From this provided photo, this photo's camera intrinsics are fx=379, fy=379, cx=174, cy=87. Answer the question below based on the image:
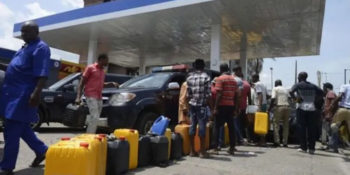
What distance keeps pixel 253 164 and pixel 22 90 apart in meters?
3.78

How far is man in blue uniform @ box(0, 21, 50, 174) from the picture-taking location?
439 centimetres

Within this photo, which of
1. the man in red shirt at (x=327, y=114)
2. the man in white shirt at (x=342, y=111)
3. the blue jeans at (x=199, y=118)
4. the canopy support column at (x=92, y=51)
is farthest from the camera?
the canopy support column at (x=92, y=51)

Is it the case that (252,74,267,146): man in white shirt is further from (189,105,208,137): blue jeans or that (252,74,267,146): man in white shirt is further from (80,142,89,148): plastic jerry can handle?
(80,142,89,148): plastic jerry can handle

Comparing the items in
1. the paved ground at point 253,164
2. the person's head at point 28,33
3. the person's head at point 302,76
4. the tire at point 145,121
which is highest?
the person's head at point 28,33

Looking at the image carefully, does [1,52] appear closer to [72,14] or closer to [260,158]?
[72,14]

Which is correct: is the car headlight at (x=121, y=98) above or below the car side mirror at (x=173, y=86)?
below

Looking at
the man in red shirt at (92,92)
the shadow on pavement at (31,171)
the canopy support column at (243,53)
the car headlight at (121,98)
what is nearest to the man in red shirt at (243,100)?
the car headlight at (121,98)

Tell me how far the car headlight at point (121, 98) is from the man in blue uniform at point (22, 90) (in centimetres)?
303

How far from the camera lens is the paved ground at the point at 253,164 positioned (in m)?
5.29

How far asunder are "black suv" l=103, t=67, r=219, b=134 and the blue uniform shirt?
9.94 ft

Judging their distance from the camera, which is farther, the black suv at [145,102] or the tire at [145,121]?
the tire at [145,121]

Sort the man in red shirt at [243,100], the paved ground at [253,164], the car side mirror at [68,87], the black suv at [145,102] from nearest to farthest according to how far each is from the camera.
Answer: the paved ground at [253,164] → the black suv at [145,102] → the man in red shirt at [243,100] → the car side mirror at [68,87]

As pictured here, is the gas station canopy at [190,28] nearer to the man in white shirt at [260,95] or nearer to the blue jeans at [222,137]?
the man in white shirt at [260,95]

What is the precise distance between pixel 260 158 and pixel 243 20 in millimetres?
12315
